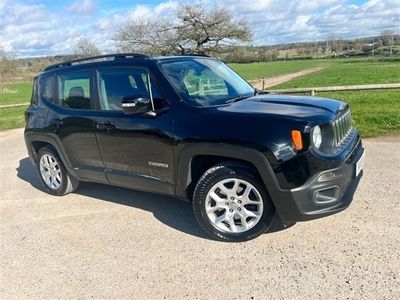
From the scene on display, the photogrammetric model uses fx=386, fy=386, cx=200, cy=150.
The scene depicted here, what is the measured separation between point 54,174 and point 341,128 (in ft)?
12.5

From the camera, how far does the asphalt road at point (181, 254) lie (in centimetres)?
299

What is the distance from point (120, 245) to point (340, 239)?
2.10 meters

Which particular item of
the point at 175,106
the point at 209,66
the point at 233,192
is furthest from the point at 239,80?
the point at 233,192

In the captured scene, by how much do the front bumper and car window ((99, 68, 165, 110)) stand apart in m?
1.61

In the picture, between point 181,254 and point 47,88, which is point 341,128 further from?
point 47,88

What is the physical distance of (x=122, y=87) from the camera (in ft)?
13.9

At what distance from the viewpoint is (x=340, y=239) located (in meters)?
3.57

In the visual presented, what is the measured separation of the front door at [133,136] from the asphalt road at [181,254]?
0.50 metres

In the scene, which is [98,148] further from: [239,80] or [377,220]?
[377,220]

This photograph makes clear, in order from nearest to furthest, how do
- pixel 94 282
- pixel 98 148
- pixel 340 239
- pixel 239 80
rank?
pixel 94 282 → pixel 340 239 → pixel 98 148 → pixel 239 80

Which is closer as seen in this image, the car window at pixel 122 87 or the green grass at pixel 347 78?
the car window at pixel 122 87

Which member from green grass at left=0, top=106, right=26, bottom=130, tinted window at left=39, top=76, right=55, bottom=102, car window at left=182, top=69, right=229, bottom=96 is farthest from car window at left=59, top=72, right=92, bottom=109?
green grass at left=0, top=106, right=26, bottom=130

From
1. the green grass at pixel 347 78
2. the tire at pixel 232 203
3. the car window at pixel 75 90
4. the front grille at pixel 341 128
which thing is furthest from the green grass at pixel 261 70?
the tire at pixel 232 203

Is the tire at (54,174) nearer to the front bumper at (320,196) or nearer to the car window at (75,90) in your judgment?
the car window at (75,90)
